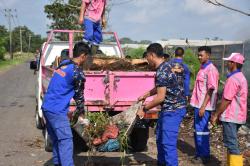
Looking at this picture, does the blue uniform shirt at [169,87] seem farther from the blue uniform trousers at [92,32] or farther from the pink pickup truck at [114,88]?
the blue uniform trousers at [92,32]

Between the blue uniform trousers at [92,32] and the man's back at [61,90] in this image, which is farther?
the blue uniform trousers at [92,32]

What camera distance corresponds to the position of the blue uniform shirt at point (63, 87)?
18.2 feet

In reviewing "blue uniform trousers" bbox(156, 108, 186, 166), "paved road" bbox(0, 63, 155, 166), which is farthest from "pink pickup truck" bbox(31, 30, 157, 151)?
"blue uniform trousers" bbox(156, 108, 186, 166)

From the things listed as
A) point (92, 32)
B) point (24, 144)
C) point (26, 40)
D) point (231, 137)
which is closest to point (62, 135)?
point (231, 137)

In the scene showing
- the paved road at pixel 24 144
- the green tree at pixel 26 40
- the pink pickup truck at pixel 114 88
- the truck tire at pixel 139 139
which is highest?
the green tree at pixel 26 40

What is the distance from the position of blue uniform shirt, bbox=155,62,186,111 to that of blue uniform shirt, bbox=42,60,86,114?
3.43 ft

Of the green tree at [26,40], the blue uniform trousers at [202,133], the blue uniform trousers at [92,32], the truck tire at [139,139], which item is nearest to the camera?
the blue uniform trousers at [202,133]

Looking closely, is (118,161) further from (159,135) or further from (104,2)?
(104,2)

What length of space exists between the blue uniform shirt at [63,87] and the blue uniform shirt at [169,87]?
1.04 meters

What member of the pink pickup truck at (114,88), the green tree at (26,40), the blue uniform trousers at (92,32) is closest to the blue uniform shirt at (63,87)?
the pink pickup truck at (114,88)

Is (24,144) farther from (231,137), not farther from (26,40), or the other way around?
(26,40)

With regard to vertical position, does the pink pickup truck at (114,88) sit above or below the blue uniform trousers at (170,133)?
above

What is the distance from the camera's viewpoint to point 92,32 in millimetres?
8781

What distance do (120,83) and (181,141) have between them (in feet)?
8.01
